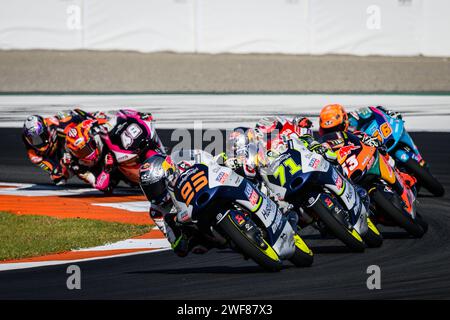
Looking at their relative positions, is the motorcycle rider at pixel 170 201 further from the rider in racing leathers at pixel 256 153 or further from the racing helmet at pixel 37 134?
the racing helmet at pixel 37 134

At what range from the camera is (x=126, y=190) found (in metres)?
15.4

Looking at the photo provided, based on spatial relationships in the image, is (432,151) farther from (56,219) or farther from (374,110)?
(56,219)

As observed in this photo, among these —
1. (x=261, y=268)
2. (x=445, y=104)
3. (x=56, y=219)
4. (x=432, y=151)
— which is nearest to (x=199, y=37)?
(x=445, y=104)

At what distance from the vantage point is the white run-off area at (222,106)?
23.3 meters

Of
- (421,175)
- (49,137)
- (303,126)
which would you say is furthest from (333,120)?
(49,137)

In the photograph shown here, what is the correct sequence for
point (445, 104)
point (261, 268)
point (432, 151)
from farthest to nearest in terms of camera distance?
point (445, 104), point (432, 151), point (261, 268)

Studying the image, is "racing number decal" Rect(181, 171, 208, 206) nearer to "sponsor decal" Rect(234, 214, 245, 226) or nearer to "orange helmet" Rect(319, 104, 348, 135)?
"sponsor decal" Rect(234, 214, 245, 226)

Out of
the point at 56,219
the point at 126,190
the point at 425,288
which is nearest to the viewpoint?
the point at 425,288

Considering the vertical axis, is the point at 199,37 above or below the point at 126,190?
above

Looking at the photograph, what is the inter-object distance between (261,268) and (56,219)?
423 centimetres

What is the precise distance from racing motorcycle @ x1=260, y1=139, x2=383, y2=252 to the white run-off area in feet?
39.8

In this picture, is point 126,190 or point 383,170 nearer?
point 383,170

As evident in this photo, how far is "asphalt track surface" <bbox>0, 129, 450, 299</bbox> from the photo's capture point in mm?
8031

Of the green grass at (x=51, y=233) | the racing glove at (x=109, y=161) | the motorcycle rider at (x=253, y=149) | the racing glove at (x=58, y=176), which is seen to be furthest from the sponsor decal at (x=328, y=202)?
the racing glove at (x=58, y=176)
